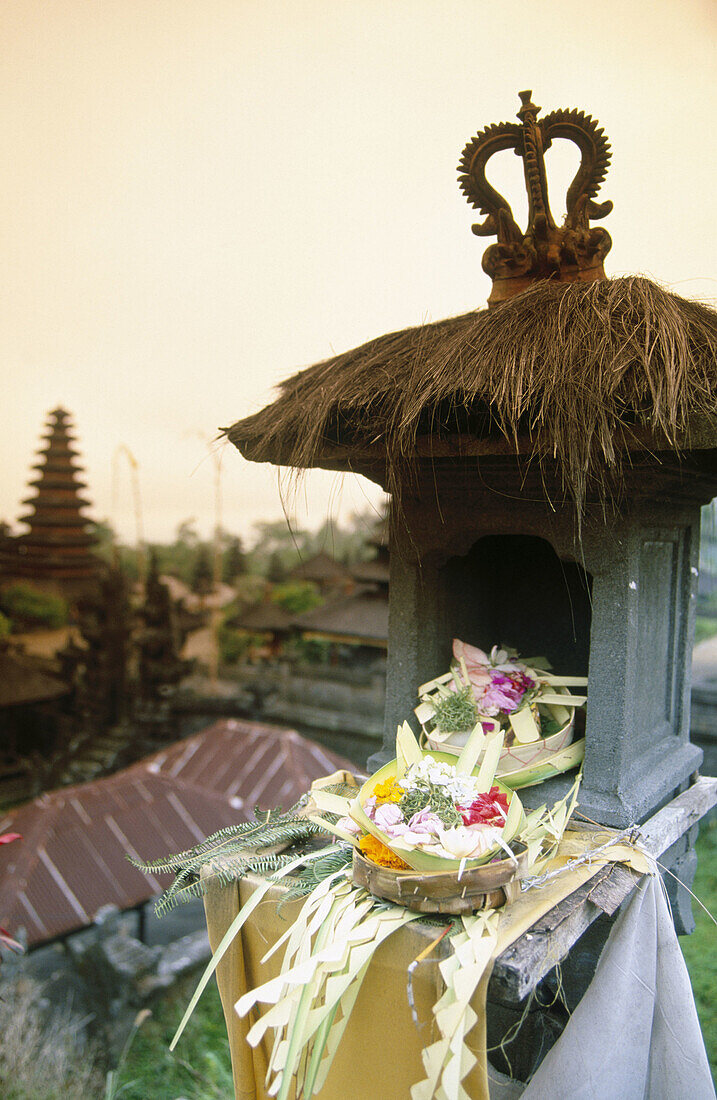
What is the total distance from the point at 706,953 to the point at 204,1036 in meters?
4.58

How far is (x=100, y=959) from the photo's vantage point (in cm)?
753

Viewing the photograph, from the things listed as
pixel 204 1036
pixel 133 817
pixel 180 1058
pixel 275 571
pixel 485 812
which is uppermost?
pixel 485 812

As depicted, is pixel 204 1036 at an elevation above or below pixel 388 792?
below

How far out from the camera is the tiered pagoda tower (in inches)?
413

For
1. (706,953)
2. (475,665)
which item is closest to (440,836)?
(475,665)

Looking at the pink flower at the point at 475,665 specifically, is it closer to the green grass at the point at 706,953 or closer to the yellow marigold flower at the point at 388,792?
the yellow marigold flower at the point at 388,792

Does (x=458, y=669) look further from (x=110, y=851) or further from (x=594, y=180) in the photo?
(x=110, y=851)

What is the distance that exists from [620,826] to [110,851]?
7.08 meters

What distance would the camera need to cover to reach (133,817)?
853 centimetres

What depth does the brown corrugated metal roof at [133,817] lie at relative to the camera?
7539 millimetres

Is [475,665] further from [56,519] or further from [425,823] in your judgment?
[56,519]

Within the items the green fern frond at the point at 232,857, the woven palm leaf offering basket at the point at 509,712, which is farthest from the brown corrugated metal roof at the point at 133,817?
the woven palm leaf offering basket at the point at 509,712

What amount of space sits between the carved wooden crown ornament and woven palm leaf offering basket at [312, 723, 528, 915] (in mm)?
1807

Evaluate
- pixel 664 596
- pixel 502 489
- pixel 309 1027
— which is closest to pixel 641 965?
pixel 309 1027
